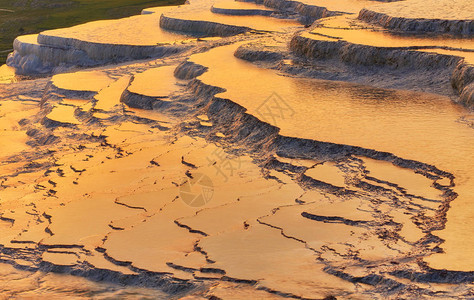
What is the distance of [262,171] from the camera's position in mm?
7125

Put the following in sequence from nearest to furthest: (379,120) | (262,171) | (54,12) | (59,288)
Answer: (59,288) < (262,171) < (379,120) < (54,12)

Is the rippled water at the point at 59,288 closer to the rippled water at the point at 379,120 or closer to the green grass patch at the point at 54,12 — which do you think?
the rippled water at the point at 379,120

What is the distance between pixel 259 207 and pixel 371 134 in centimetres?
171

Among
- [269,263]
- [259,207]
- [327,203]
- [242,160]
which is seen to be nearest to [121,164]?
[242,160]

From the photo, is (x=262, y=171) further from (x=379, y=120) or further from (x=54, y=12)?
(x=54, y=12)

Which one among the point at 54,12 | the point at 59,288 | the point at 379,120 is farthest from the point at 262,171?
the point at 54,12

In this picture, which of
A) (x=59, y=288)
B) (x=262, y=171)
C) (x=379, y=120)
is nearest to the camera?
(x=59, y=288)

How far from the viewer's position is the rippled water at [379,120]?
5528 millimetres

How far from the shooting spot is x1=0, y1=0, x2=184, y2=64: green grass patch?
96.0 ft

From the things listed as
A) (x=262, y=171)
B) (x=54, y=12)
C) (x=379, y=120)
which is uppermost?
(x=379, y=120)

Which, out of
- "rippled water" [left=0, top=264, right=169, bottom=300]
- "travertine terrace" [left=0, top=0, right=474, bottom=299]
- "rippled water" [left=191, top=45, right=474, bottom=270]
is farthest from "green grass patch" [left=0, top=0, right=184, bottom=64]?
"rippled water" [left=0, top=264, right=169, bottom=300]

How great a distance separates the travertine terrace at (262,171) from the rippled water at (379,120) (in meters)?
0.02

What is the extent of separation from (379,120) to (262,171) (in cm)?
152

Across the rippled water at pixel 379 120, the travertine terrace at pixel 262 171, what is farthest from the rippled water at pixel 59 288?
the rippled water at pixel 379 120
